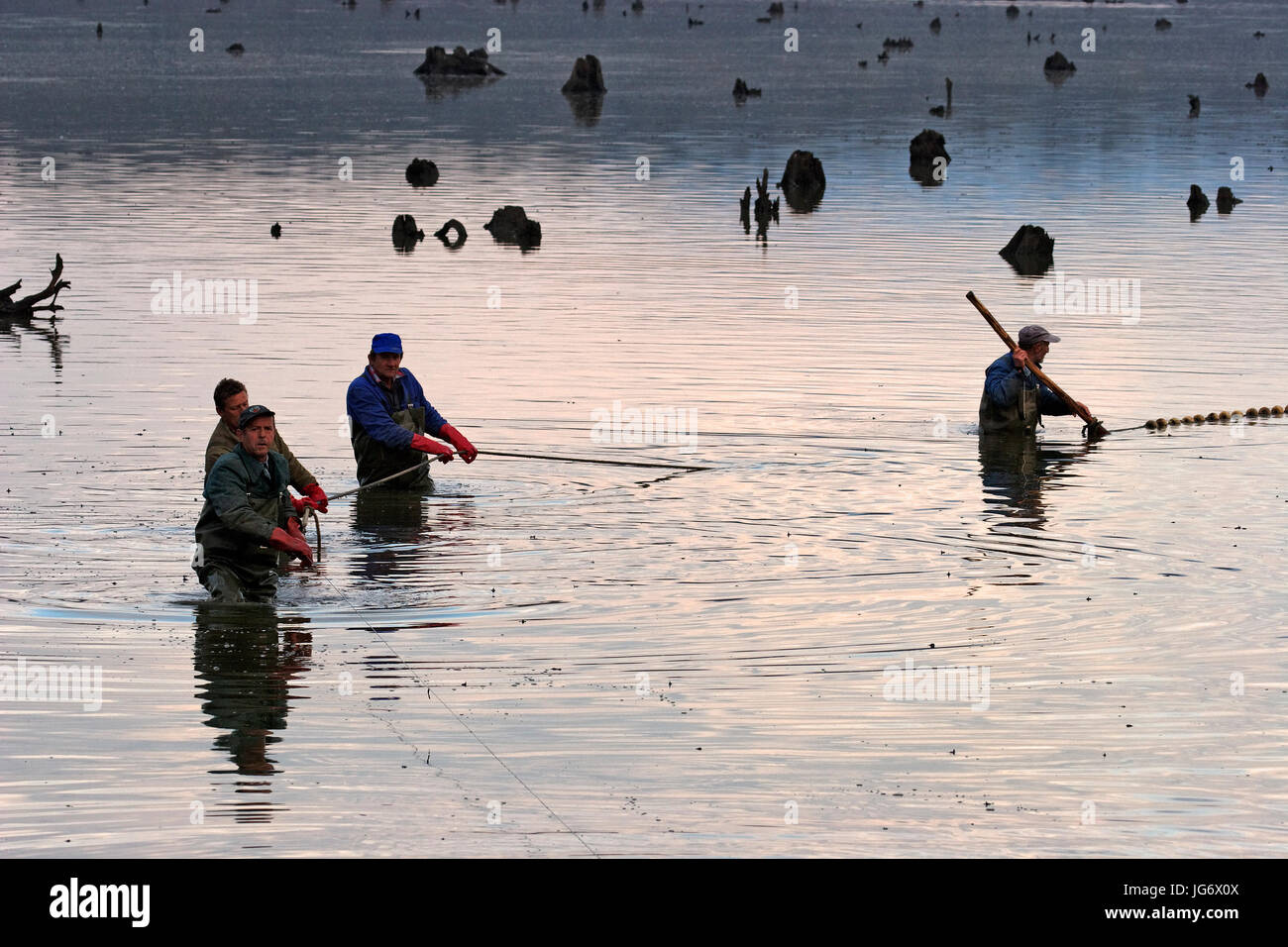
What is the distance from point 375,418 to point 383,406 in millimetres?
156

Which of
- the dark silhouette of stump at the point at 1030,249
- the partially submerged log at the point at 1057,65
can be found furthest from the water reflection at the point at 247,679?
the partially submerged log at the point at 1057,65

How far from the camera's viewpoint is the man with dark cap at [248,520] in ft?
45.9

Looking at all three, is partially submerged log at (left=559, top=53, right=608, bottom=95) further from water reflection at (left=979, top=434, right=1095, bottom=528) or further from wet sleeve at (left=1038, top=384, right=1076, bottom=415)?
water reflection at (left=979, top=434, right=1095, bottom=528)

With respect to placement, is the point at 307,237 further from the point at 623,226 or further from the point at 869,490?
the point at 869,490

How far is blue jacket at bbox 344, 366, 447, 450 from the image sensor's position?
18.6 m

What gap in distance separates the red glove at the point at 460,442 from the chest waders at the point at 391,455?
0.22 metres

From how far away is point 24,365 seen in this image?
87.4 ft

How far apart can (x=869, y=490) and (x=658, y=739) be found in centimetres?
792

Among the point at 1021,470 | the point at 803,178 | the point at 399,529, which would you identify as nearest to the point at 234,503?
the point at 399,529

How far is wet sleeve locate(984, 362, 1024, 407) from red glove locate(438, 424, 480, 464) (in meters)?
6.09

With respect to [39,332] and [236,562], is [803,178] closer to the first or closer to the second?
[39,332]

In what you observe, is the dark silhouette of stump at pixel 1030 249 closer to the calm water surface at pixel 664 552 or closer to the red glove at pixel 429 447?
the calm water surface at pixel 664 552

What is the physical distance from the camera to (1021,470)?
66.6 feet

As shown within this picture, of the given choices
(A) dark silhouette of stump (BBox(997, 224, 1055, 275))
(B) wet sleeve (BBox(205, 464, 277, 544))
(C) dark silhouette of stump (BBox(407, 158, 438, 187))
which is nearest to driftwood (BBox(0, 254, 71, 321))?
(B) wet sleeve (BBox(205, 464, 277, 544))
